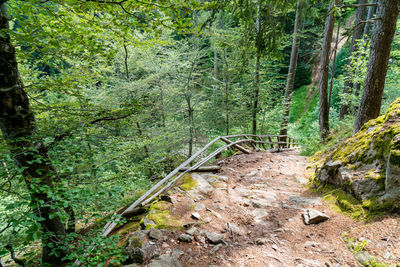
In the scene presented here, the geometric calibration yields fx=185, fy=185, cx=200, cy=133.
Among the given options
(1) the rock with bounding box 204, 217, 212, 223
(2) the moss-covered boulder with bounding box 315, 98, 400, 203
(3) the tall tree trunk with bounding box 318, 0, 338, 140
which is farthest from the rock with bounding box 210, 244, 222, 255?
(3) the tall tree trunk with bounding box 318, 0, 338, 140

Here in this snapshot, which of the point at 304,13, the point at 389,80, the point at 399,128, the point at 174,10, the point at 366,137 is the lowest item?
the point at 366,137

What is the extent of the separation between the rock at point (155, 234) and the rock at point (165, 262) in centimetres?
27

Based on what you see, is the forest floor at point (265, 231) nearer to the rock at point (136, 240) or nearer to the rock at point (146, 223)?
the rock at point (136, 240)

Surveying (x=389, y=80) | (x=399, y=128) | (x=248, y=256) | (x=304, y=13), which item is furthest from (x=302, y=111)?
(x=248, y=256)

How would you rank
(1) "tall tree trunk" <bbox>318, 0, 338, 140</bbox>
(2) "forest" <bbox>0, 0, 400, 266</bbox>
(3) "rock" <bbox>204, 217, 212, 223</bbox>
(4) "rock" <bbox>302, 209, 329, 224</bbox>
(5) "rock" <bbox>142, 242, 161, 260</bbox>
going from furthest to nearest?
(1) "tall tree trunk" <bbox>318, 0, 338, 140</bbox>
(3) "rock" <bbox>204, 217, 212, 223</bbox>
(4) "rock" <bbox>302, 209, 329, 224</bbox>
(5) "rock" <bbox>142, 242, 161, 260</bbox>
(2) "forest" <bbox>0, 0, 400, 266</bbox>

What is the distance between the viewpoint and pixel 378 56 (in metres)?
4.29

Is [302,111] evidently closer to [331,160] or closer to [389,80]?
[389,80]

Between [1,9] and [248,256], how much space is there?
438 cm

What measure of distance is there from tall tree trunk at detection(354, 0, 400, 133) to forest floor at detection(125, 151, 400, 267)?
103 inches

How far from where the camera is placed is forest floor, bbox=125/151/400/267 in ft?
6.84

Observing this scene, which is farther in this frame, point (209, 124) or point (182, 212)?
point (209, 124)

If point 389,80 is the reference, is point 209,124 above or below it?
below

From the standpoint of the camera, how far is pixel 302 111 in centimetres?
2303

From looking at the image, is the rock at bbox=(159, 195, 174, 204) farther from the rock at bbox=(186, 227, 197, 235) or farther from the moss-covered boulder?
the moss-covered boulder
